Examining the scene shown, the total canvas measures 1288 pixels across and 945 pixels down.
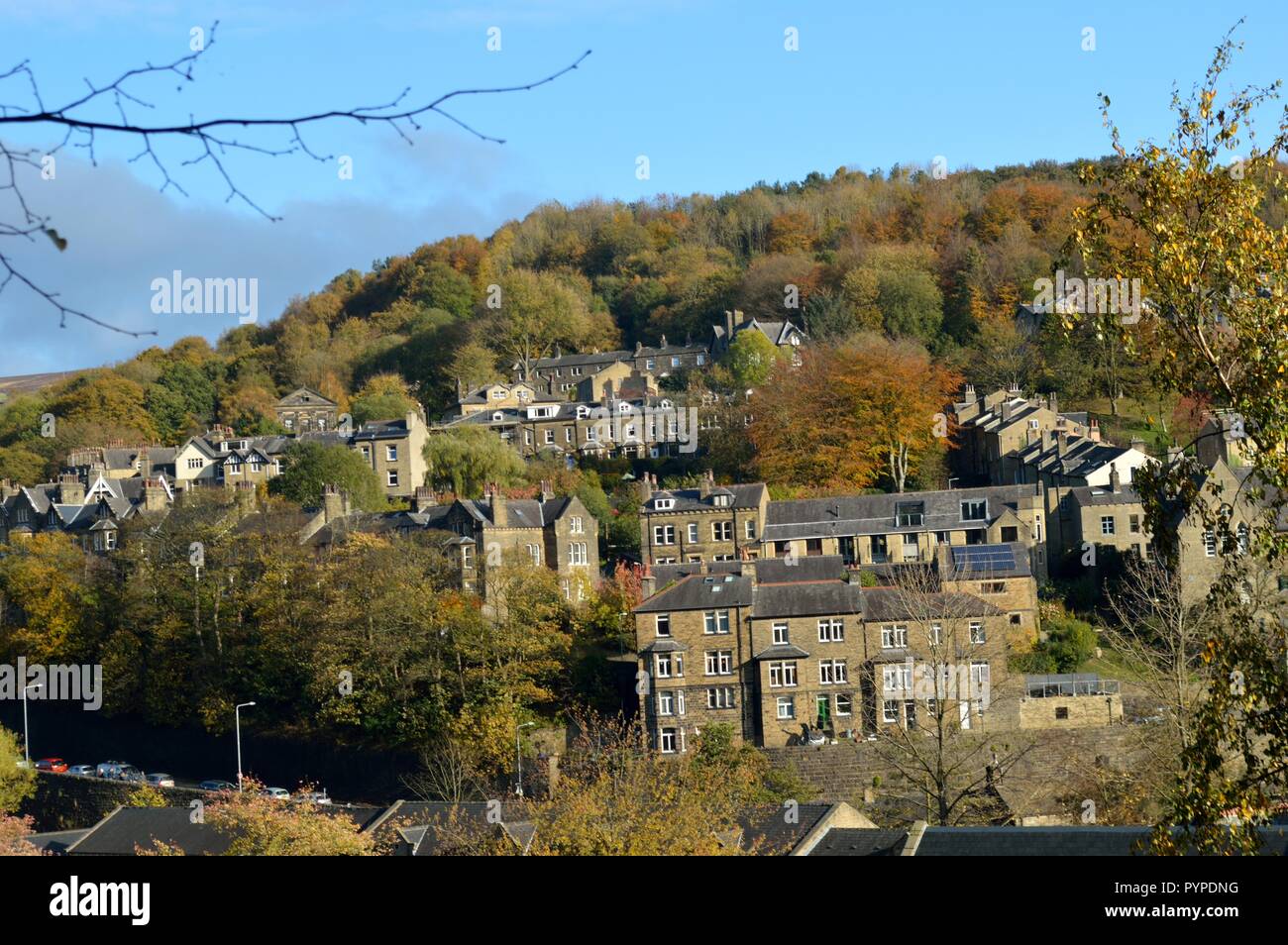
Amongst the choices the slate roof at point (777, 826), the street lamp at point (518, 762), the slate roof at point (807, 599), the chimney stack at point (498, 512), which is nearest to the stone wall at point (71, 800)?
the street lamp at point (518, 762)

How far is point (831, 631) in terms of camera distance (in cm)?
4094

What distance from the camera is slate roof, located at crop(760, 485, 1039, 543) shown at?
160ft

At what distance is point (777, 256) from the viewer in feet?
→ 293

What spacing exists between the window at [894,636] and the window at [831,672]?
1.27 m

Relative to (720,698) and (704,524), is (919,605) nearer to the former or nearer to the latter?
(720,698)

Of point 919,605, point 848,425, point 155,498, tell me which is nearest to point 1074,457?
point 848,425

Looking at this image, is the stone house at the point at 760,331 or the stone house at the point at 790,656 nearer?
the stone house at the point at 790,656

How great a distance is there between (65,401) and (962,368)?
165 ft

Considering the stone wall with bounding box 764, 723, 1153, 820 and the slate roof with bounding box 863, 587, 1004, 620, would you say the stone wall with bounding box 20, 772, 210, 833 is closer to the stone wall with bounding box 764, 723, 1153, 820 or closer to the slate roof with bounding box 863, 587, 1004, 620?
the stone wall with bounding box 764, 723, 1153, 820

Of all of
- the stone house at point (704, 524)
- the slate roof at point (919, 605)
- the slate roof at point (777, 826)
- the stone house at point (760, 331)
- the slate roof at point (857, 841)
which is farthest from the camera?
the stone house at point (760, 331)

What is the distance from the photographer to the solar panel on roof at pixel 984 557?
43.7 meters

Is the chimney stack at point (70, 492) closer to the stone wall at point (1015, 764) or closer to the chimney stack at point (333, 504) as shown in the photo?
the chimney stack at point (333, 504)

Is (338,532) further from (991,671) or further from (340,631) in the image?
(991,671)
